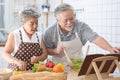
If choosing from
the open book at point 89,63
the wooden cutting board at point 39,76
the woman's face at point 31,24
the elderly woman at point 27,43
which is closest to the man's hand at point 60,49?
the elderly woman at point 27,43

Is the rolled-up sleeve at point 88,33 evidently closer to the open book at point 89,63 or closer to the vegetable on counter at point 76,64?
the vegetable on counter at point 76,64

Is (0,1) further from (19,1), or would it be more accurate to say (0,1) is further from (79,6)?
(79,6)

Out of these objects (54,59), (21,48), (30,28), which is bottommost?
(54,59)

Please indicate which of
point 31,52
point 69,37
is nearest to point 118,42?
point 69,37

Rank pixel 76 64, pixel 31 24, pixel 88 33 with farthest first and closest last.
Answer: pixel 88 33, pixel 31 24, pixel 76 64

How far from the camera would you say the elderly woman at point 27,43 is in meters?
1.83

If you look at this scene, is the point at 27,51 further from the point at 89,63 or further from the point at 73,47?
the point at 89,63

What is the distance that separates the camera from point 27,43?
6.22 ft

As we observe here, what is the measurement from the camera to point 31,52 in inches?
74.8

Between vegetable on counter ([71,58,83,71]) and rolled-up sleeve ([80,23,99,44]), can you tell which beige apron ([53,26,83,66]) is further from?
vegetable on counter ([71,58,83,71])

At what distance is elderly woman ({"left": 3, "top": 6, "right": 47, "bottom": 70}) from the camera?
5.99 ft

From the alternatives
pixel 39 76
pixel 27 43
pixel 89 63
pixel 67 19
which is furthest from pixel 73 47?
pixel 39 76

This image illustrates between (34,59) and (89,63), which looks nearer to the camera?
A: (89,63)

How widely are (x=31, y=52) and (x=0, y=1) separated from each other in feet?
5.93
